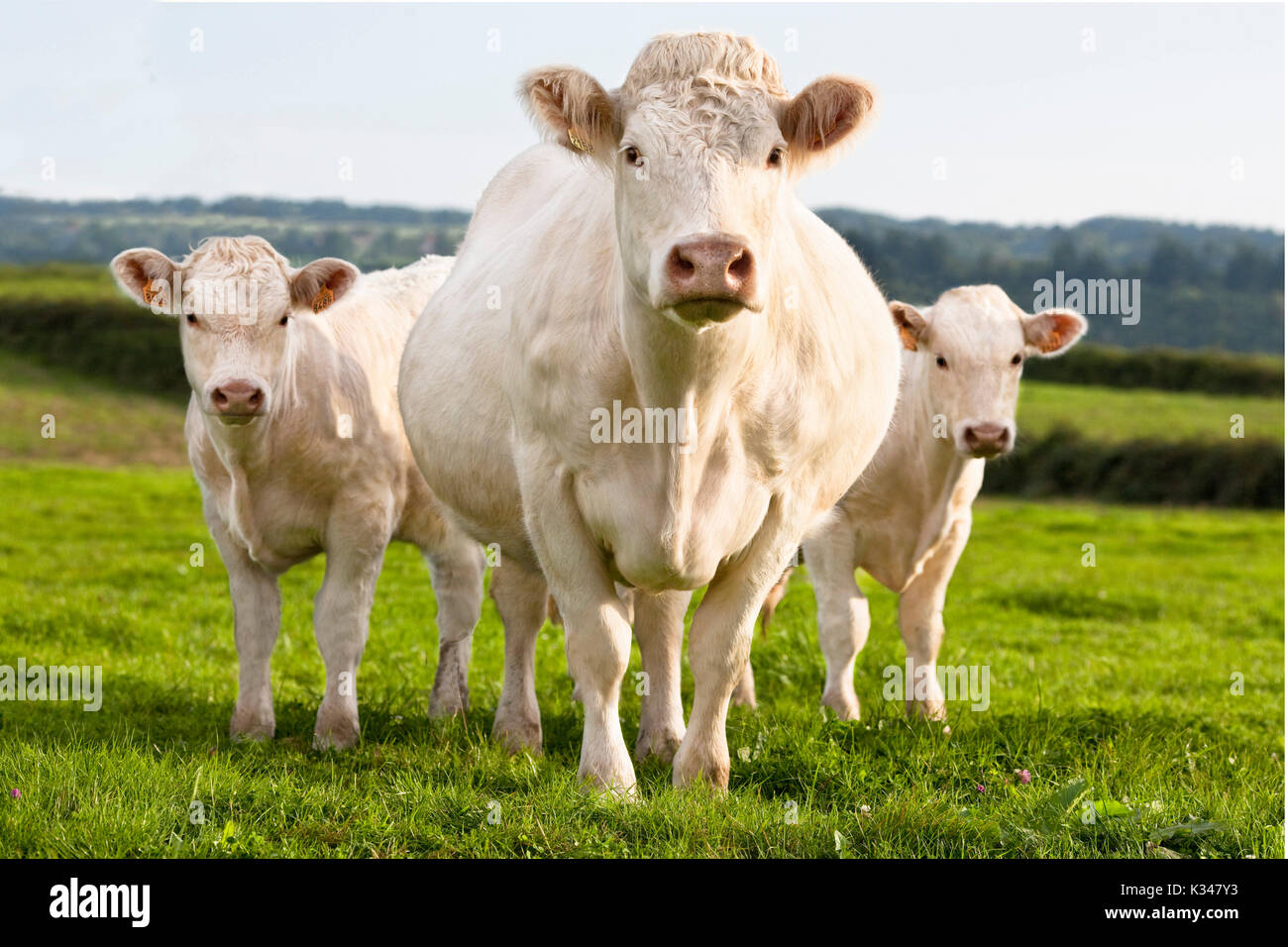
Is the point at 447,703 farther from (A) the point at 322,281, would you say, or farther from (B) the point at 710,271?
(B) the point at 710,271

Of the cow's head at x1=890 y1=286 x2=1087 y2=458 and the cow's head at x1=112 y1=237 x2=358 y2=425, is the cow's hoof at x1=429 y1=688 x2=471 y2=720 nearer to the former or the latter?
the cow's head at x1=112 y1=237 x2=358 y2=425

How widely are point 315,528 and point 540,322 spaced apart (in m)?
A: 2.17

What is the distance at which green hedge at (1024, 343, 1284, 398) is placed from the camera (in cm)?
4806

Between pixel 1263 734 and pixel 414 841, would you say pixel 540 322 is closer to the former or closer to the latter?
pixel 414 841

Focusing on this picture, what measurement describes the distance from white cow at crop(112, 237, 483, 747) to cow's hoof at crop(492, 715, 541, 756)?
27.7 inches

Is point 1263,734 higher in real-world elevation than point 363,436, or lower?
lower

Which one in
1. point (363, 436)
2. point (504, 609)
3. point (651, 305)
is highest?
point (651, 305)

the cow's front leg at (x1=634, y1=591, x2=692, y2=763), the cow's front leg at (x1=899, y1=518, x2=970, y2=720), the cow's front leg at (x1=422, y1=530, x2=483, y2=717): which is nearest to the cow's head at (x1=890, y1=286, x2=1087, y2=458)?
the cow's front leg at (x1=899, y1=518, x2=970, y2=720)

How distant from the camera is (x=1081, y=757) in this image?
6164 millimetres

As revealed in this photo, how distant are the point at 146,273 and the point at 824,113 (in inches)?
141

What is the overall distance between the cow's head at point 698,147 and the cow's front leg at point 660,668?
2070 mm

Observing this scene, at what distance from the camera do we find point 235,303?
6410 millimetres

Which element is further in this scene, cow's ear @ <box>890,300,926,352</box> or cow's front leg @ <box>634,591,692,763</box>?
cow's ear @ <box>890,300,926,352</box>

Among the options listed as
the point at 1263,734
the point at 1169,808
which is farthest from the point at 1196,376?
A: the point at 1169,808
